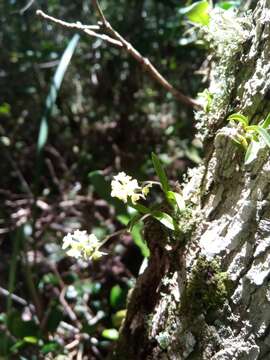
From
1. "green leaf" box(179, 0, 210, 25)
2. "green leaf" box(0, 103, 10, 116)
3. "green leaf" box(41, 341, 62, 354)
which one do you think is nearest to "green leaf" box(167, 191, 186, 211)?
"green leaf" box(179, 0, 210, 25)

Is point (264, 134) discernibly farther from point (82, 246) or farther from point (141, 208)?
point (82, 246)

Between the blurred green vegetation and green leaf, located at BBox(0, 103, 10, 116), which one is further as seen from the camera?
green leaf, located at BBox(0, 103, 10, 116)

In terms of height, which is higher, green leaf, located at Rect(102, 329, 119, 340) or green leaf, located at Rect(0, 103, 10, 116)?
green leaf, located at Rect(0, 103, 10, 116)

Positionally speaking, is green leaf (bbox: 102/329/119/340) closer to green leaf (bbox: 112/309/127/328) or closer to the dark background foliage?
green leaf (bbox: 112/309/127/328)

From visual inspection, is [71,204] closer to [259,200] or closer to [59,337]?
[59,337]

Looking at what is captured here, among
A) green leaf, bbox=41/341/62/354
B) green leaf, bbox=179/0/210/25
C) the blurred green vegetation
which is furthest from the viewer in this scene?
the blurred green vegetation

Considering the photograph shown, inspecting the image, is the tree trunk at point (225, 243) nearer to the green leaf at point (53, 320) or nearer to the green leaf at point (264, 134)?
the green leaf at point (264, 134)

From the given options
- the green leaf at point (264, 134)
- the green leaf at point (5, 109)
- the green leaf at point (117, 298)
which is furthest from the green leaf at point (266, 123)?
the green leaf at point (5, 109)
